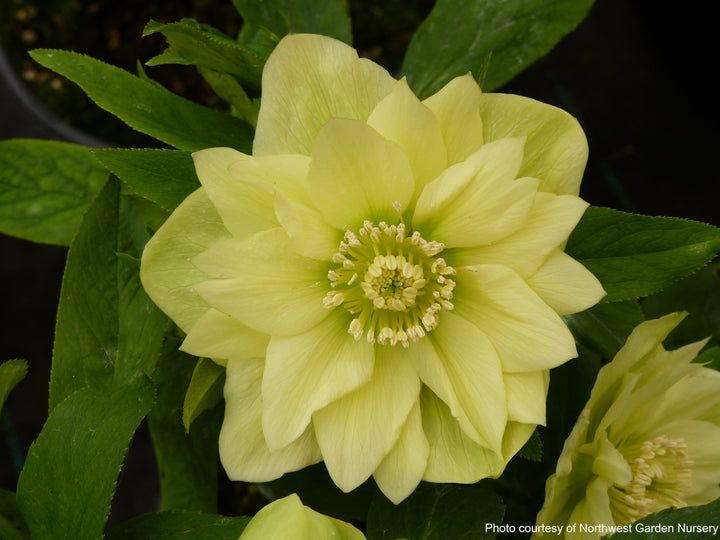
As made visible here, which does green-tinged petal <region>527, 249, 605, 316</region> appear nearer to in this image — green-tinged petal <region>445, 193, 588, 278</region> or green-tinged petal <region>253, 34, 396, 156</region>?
green-tinged petal <region>445, 193, 588, 278</region>

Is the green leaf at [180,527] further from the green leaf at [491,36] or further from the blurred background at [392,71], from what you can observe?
the blurred background at [392,71]

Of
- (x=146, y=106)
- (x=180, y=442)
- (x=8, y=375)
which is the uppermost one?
(x=146, y=106)

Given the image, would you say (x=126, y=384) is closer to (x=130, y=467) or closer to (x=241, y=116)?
(x=241, y=116)

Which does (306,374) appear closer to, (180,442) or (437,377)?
(437,377)

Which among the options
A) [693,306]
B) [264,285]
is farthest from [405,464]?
[693,306]

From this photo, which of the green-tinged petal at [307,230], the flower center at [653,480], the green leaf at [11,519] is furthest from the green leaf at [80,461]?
the flower center at [653,480]

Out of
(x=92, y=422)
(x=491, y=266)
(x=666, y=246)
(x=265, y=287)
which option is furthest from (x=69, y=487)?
(x=666, y=246)

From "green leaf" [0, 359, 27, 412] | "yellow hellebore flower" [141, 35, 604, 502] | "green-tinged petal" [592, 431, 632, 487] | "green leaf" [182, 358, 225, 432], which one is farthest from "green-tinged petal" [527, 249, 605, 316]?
"green leaf" [0, 359, 27, 412]
